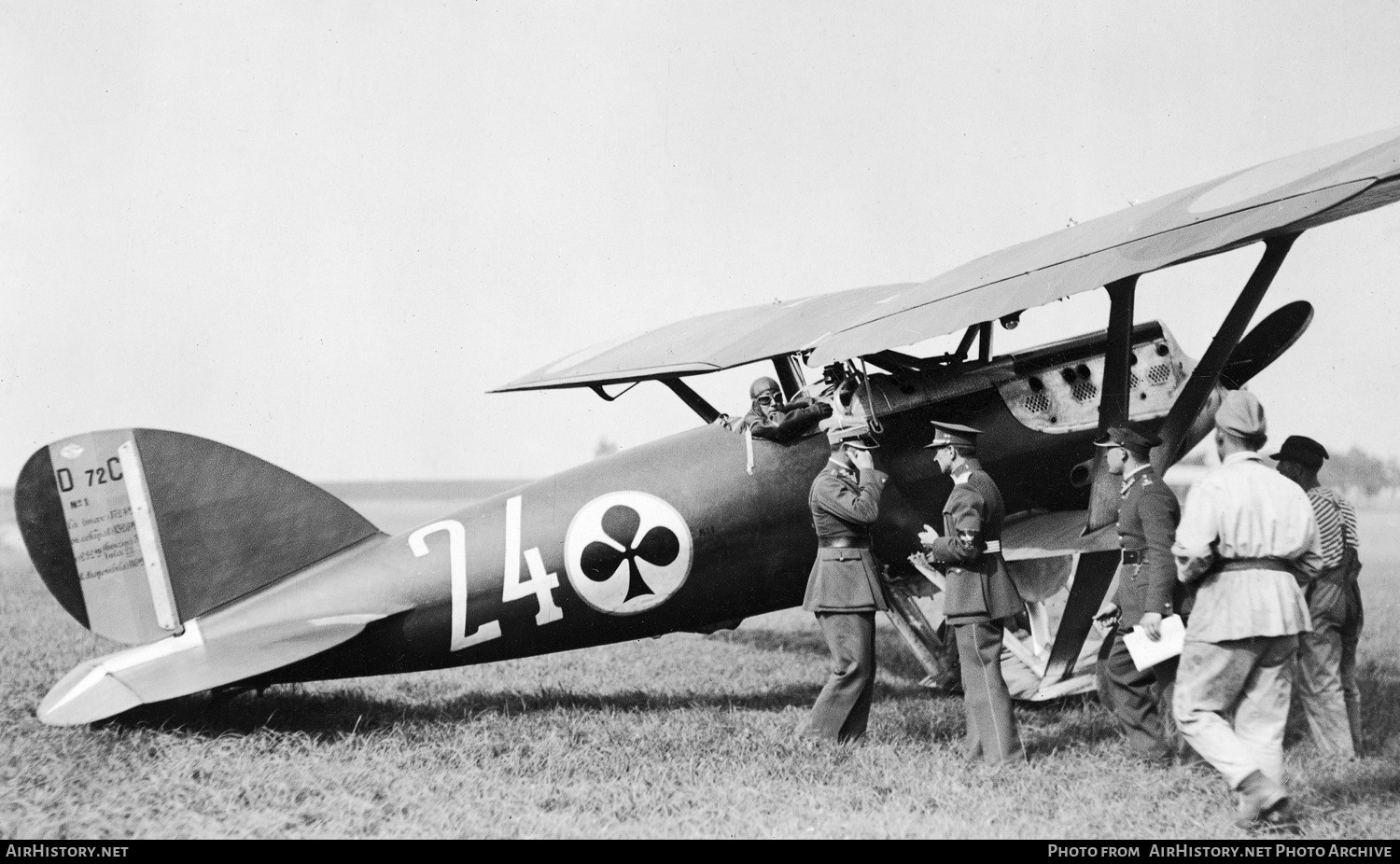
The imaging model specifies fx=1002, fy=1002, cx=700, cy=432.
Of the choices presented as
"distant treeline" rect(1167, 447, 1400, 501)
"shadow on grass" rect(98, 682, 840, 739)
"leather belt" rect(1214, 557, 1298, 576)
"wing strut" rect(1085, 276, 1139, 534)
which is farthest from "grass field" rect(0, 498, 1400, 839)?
"distant treeline" rect(1167, 447, 1400, 501)

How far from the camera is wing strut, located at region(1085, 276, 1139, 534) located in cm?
535

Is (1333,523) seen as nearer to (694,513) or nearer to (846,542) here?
(846,542)

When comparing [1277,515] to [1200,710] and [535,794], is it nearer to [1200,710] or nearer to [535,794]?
[1200,710]

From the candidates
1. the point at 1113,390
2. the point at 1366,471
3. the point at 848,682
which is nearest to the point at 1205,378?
the point at 1113,390

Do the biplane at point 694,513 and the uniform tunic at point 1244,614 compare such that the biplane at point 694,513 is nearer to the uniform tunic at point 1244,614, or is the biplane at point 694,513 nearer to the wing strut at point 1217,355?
the wing strut at point 1217,355

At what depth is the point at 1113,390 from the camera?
562 cm

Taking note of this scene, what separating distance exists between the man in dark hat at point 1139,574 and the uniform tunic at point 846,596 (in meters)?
1.22

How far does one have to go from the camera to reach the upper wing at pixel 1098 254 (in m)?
4.62

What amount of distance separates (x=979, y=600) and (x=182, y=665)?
13.7 feet

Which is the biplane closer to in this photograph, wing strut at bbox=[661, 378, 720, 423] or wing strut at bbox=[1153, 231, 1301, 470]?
wing strut at bbox=[1153, 231, 1301, 470]

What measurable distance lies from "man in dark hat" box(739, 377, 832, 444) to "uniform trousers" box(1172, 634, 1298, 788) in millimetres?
2680

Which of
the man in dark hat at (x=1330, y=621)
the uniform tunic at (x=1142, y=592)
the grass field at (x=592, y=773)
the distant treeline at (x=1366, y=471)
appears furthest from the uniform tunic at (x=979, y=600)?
the distant treeline at (x=1366, y=471)

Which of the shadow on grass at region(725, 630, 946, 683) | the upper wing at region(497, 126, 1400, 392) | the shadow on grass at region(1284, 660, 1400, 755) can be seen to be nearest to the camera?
the upper wing at region(497, 126, 1400, 392)
